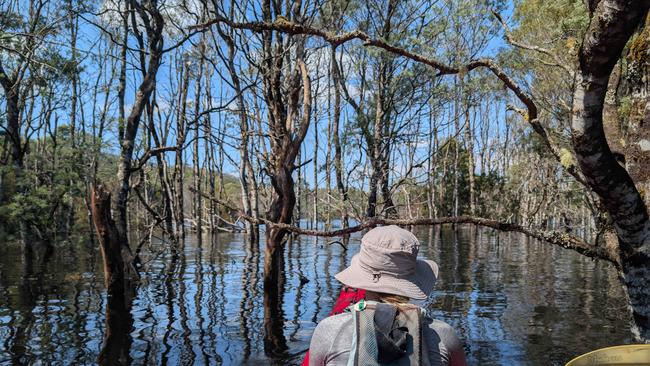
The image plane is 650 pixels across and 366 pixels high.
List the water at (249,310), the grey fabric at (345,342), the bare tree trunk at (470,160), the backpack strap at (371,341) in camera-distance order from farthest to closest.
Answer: the bare tree trunk at (470,160) < the water at (249,310) < the grey fabric at (345,342) < the backpack strap at (371,341)

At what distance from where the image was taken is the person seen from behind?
1.79m

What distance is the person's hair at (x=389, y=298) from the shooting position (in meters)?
2.03

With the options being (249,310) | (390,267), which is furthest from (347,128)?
(390,267)

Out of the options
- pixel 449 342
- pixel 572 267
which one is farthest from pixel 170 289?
pixel 572 267

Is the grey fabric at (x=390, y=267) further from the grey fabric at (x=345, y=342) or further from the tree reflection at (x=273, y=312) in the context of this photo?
the tree reflection at (x=273, y=312)

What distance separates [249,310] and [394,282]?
8.33 m

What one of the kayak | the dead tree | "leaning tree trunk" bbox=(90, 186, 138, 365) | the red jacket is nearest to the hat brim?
the red jacket

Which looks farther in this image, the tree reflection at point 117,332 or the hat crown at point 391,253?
the tree reflection at point 117,332

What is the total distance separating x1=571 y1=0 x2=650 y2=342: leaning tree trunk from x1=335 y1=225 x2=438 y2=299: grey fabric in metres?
1.19

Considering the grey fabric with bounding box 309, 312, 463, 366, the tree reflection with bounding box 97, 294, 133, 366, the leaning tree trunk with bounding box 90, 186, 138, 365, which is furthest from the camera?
the leaning tree trunk with bounding box 90, 186, 138, 365

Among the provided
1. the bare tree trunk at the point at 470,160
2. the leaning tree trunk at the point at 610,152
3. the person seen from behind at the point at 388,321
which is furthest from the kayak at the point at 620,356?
the bare tree trunk at the point at 470,160

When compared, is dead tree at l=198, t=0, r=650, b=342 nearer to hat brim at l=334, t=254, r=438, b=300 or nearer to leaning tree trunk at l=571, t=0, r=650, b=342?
leaning tree trunk at l=571, t=0, r=650, b=342

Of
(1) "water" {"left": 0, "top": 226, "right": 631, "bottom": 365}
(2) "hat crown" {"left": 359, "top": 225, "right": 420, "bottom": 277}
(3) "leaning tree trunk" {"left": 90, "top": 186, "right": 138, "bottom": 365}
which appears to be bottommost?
(1) "water" {"left": 0, "top": 226, "right": 631, "bottom": 365}

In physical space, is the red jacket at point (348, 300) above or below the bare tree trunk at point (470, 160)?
below
